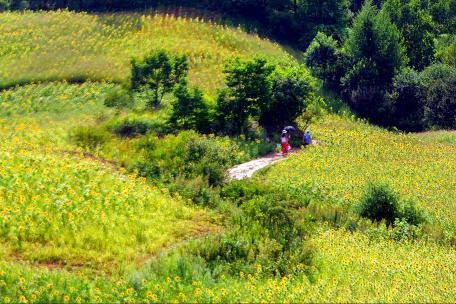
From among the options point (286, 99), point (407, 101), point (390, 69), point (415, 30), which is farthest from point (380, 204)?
point (415, 30)

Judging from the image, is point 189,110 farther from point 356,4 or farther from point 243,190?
→ point 356,4

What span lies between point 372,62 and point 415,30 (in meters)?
6.68

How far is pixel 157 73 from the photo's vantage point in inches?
1325

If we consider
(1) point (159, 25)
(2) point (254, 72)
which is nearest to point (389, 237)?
(2) point (254, 72)

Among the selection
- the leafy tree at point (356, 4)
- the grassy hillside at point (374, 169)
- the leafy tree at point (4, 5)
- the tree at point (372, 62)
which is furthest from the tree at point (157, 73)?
the leafy tree at point (356, 4)

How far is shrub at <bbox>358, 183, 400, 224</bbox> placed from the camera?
64.5ft

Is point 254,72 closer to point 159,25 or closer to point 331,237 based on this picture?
point 331,237

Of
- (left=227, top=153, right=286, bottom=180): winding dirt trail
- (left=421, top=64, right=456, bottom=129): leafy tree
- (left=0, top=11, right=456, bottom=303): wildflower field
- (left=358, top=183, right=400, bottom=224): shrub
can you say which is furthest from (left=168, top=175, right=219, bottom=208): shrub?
(left=421, top=64, right=456, bottom=129): leafy tree

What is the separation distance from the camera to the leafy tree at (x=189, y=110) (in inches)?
1130

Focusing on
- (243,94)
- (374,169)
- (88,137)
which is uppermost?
(243,94)

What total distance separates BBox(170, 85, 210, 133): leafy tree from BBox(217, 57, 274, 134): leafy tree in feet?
3.38

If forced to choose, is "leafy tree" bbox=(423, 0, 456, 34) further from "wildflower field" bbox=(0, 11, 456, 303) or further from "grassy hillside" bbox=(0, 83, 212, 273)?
"grassy hillside" bbox=(0, 83, 212, 273)

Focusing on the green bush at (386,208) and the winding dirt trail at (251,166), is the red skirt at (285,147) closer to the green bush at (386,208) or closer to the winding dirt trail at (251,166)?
the winding dirt trail at (251,166)

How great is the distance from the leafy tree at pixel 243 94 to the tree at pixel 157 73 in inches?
164
